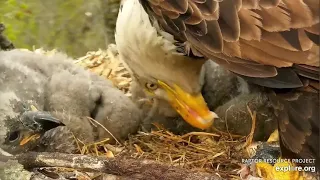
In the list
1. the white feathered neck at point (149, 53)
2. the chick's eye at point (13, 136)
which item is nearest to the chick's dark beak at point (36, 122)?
the chick's eye at point (13, 136)

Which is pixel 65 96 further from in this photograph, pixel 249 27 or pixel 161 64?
pixel 249 27

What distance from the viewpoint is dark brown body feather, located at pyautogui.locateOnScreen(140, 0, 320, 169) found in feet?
3.32

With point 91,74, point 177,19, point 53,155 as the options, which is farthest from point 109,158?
point 91,74

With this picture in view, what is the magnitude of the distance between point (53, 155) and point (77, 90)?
0.31m

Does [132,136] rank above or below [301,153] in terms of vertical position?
below

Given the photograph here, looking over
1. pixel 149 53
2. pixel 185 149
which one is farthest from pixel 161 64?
pixel 185 149

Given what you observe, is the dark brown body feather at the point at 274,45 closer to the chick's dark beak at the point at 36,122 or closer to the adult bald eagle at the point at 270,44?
the adult bald eagle at the point at 270,44

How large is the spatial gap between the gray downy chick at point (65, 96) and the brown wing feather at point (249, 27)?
1.23 ft

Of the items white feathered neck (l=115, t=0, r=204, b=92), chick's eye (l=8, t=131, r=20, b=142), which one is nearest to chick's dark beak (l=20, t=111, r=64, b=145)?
chick's eye (l=8, t=131, r=20, b=142)

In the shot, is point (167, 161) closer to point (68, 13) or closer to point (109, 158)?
point (109, 158)

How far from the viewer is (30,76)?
1.37 metres

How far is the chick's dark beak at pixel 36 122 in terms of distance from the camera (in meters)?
1.21

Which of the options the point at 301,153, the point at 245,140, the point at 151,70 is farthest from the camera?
the point at 151,70

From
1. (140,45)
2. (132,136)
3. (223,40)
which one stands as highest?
(223,40)
